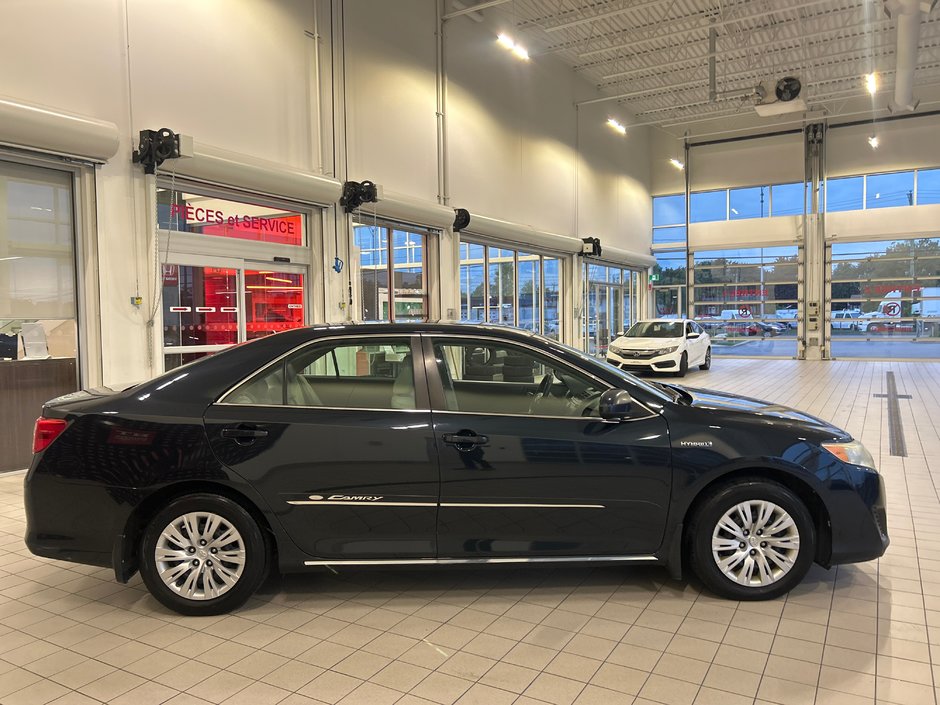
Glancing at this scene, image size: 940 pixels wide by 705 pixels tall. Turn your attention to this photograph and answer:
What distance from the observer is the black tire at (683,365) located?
49.6 feet

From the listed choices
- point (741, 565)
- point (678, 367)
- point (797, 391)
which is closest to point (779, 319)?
point (678, 367)

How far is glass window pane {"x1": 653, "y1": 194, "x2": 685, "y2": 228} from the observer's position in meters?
23.4

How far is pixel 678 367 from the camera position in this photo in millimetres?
15016

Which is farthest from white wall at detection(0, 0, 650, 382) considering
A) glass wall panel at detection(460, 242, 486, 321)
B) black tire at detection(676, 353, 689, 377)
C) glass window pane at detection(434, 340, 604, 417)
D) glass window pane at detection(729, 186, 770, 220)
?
glass window pane at detection(729, 186, 770, 220)

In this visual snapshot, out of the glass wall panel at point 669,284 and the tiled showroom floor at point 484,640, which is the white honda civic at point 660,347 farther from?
the tiled showroom floor at point 484,640

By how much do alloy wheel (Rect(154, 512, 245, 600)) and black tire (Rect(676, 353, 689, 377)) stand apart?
13230mm

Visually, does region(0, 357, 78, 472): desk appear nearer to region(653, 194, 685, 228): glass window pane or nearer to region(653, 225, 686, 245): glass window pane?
region(653, 225, 686, 245): glass window pane

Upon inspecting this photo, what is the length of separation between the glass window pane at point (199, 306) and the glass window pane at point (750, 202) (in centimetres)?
1831

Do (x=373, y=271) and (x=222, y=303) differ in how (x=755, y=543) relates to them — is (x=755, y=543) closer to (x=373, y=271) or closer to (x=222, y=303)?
(x=222, y=303)

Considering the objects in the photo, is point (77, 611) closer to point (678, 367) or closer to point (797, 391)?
point (797, 391)

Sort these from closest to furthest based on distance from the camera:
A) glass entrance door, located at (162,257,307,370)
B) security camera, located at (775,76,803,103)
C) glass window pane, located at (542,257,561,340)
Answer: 1. glass entrance door, located at (162,257,307,370)
2. security camera, located at (775,76,803,103)
3. glass window pane, located at (542,257,561,340)

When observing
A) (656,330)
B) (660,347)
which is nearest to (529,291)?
(656,330)

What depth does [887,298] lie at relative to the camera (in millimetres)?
20094

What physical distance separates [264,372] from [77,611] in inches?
60.8
